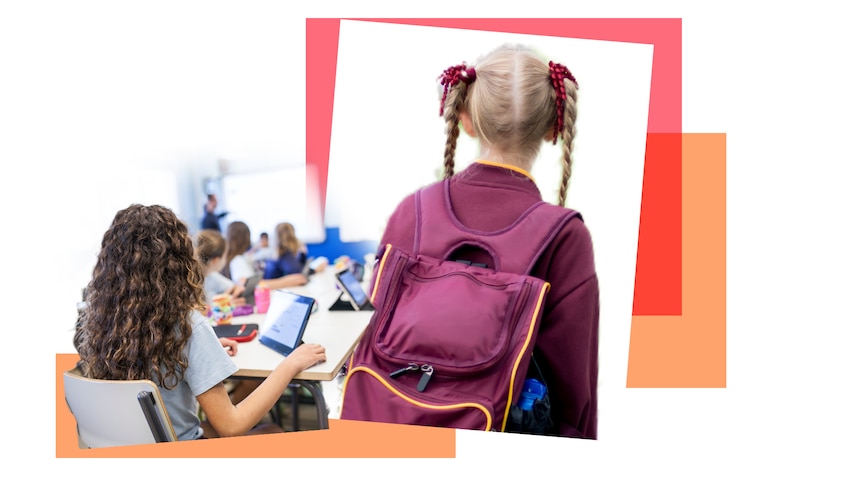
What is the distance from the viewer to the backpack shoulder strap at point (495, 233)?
3.87 ft

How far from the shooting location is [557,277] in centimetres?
121

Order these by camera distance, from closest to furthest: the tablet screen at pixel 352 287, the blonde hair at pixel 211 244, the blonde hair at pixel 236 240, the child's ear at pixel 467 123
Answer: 1. the child's ear at pixel 467 123
2. the tablet screen at pixel 352 287
3. the blonde hair at pixel 211 244
4. the blonde hair at pixel 236 240

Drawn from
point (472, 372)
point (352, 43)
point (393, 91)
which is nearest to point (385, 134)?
point (393, 91)

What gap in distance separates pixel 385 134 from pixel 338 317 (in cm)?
58

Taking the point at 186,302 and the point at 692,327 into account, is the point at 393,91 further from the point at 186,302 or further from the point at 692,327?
the point at 692,327

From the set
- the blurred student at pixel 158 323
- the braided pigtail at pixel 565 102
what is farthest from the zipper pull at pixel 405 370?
the braided pigtail at pixel 565 102

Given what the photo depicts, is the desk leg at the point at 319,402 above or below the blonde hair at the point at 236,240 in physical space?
below

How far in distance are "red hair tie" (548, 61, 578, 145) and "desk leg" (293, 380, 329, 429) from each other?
3.09ft

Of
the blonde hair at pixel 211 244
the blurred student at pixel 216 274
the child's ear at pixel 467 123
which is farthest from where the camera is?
the blurred student at pixel 216 274

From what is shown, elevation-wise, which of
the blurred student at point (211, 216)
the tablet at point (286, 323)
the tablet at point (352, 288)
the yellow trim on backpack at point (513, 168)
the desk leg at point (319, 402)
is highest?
the yellow trim on backpack at point (513, 168)

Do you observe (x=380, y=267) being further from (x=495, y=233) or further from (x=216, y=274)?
(x=216, y=274)

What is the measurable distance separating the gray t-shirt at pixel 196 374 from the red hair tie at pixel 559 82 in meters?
0.96

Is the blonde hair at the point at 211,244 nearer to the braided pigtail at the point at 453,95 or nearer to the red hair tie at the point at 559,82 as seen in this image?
the braided pigtail at the point at 453,95

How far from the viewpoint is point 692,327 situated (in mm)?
1526
